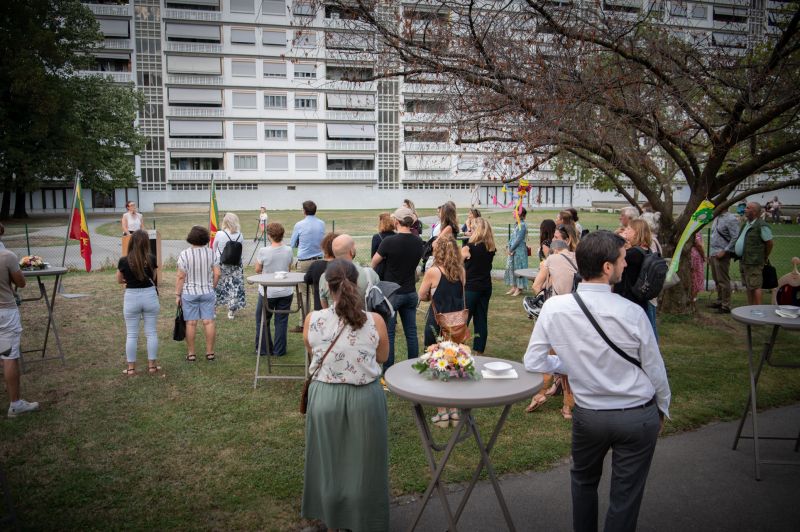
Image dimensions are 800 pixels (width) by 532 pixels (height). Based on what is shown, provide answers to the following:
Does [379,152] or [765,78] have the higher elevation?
[379,152]

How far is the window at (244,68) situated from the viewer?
59.3 metres

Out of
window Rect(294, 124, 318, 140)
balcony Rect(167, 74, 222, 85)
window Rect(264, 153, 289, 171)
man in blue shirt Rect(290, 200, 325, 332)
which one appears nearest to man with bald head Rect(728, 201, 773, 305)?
man in blue shirt Rect(290, 200, 325, 332)

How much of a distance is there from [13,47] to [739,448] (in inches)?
1390

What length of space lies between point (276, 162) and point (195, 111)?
30.8ft

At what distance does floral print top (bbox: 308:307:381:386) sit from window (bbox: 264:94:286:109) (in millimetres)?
60813

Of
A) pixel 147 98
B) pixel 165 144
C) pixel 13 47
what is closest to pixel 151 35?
Answer: pixel 147 98

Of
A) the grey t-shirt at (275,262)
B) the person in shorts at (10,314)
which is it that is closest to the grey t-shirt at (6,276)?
the person in shorts at (10,314)

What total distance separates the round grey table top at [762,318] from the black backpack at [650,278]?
2.04ft

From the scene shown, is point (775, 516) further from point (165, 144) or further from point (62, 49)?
point (165, 144)

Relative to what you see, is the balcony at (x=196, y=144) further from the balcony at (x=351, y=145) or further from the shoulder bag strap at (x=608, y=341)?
the shoulder bag strap at (x=608, y=341)

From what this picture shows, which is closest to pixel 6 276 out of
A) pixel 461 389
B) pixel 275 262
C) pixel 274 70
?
pixel 275 262

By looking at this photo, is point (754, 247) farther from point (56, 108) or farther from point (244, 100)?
point (244, 100)

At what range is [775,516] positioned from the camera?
393 centimetres

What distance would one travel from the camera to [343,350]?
11.2ft
